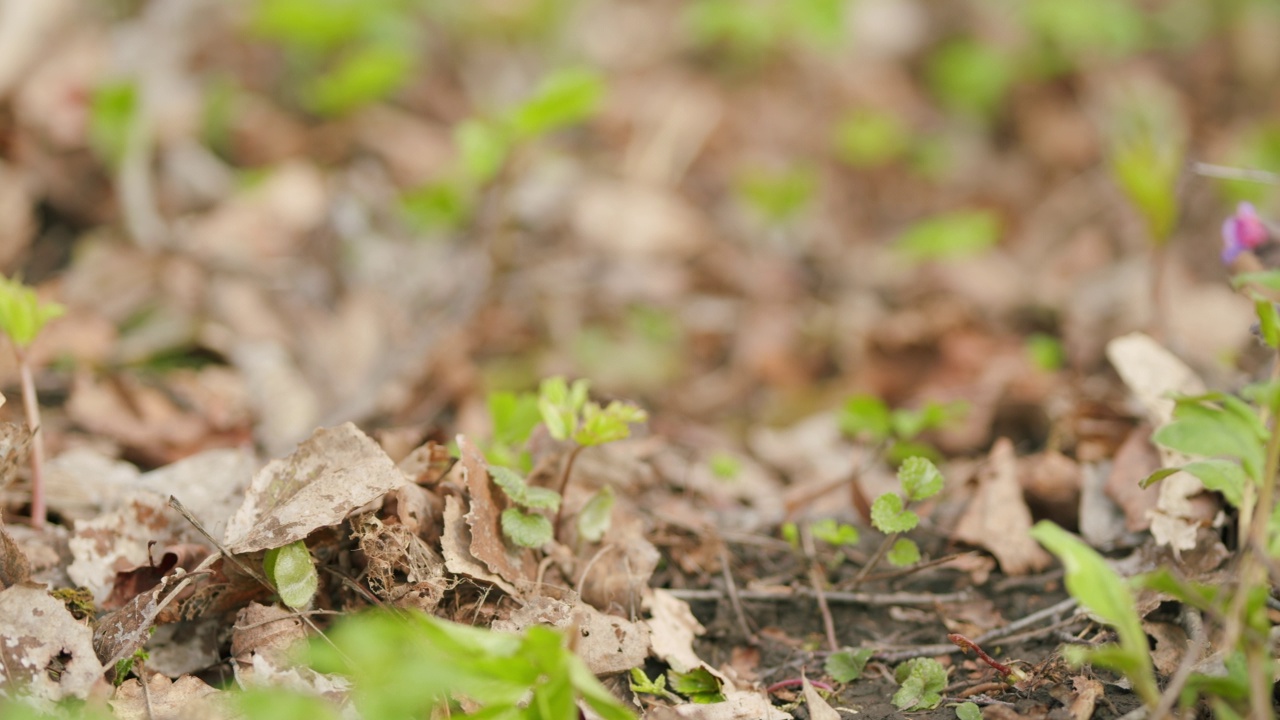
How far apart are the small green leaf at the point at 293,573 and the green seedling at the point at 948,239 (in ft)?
10.2

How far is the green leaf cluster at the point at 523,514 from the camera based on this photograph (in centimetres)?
159

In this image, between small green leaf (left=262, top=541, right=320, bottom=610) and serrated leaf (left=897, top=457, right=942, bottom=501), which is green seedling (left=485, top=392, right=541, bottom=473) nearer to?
small green leaf (left=262, top=541, right=320, bottom=610)

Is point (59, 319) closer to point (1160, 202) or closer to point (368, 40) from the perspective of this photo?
point (368, 40)

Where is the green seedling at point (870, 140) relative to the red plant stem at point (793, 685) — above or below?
below

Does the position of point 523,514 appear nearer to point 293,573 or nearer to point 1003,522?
point 293,573

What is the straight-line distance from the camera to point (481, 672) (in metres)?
1.19

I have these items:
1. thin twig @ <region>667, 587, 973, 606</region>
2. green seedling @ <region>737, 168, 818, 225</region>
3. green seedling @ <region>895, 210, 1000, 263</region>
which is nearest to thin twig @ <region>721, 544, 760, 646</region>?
thin twig @ <region>667, 587, 973, 606</region>

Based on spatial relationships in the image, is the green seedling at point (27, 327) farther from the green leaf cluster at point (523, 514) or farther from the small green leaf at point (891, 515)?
the small green leaf at point (891, 515)

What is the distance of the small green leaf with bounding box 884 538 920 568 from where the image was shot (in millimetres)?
1775

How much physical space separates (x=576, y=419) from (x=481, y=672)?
24.1 inches

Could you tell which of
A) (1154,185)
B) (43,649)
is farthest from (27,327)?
(1154,185)

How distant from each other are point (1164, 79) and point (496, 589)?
5.31 metres

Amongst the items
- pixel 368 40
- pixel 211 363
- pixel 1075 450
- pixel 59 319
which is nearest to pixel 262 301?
pixel 211 363

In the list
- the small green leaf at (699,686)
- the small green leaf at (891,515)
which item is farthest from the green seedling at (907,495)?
the small green leaf at (699,686)
